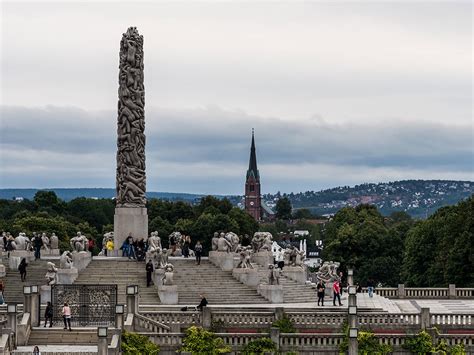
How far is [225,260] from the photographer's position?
7400 cm

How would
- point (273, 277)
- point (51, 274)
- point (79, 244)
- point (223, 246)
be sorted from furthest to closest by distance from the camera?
1. point (223, 246)
2. point (79, 244)
3. point (273, 277)
4. point (51, 274)

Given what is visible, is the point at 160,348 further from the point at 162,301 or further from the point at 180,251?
the point at 180,251

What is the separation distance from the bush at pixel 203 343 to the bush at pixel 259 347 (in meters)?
0.74

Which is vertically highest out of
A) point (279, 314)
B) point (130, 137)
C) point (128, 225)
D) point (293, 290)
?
point (130, 137)

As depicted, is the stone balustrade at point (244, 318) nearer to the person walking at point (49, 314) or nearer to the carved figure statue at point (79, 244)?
the person walking at point (49, 314)

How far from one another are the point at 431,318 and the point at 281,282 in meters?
15.1

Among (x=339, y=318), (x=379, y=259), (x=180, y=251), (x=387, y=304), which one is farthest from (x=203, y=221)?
(x=339, y=318)

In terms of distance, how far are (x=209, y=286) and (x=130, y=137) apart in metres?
13.3

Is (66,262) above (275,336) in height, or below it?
above

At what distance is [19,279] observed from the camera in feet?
231

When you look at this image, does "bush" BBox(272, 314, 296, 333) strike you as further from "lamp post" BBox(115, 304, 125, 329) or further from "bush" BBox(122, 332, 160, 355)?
"lamp post" BBox(115, 304, 125, 329)

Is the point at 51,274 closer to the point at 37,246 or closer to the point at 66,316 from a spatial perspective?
the point at 37,246

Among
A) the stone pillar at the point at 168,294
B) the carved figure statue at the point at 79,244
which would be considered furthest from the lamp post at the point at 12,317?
the carved figure statue at the point at 79,244

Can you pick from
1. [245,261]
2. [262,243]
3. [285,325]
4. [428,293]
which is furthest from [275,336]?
[428,293]
